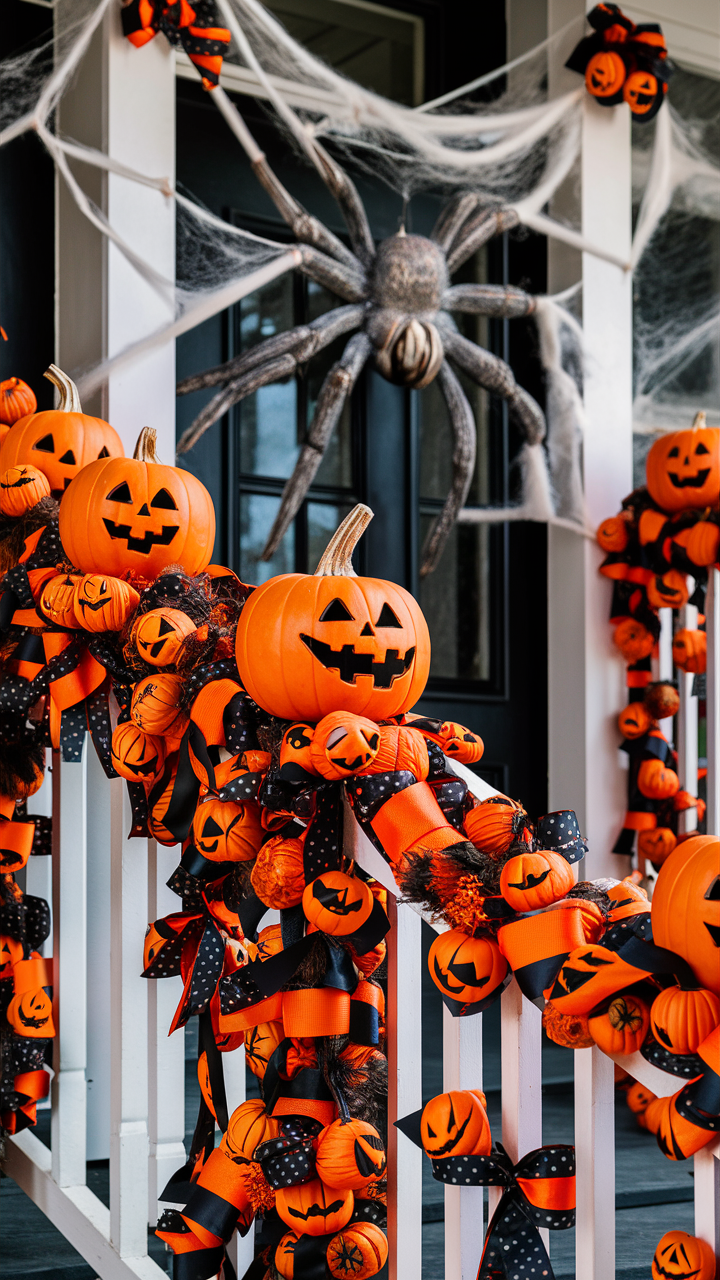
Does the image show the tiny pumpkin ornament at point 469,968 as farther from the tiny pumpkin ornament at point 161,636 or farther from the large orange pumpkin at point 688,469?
the large orange pumpkin at point 688,469

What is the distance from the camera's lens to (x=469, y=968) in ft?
2.88

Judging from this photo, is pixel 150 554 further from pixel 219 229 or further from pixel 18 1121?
pixel 219 229

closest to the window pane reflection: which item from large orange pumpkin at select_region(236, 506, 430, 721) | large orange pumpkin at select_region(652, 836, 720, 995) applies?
large orange pumpkin at select_region(236, 506, 430, 721)

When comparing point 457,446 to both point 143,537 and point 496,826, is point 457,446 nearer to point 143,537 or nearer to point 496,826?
point 143,537

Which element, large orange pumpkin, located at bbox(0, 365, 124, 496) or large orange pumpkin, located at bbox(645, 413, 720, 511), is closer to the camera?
large orange pumpkin, located at bbox(0, 365, 124, 496)

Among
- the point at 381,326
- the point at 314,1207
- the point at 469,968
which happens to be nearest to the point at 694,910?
the point at 469,968

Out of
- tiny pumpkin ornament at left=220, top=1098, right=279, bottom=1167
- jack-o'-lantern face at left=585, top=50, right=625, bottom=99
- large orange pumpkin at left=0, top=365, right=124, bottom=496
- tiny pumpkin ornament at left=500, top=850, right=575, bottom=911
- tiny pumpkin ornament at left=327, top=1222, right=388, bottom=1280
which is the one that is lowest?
tiny pumpkin ornament at left=327, top=1222, right=388, bottom=1280

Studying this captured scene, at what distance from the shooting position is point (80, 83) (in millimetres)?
2516

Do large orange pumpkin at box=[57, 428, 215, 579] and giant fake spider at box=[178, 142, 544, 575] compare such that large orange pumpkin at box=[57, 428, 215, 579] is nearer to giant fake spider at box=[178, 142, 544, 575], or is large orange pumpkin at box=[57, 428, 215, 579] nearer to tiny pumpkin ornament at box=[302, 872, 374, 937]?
tiny pumpkin ornament at box=[302, 872, 374, 937]

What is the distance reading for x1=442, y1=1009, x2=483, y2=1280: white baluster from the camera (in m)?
0.97

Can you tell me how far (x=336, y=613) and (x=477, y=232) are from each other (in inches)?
79.5

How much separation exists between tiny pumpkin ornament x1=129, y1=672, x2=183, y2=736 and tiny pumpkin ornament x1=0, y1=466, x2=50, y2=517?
1.56 ft

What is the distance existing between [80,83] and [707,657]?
1925 mm

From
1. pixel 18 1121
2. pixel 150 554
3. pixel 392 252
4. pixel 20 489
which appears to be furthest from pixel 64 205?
pixel 18 1121
